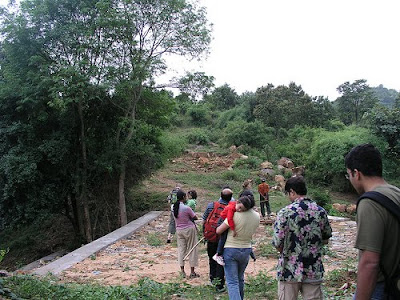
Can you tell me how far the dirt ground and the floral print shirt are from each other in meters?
3.40

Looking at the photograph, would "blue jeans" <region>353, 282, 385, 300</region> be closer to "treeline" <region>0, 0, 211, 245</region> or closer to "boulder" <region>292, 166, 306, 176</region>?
"treeline" <region>0, 0, 211, 245</region>

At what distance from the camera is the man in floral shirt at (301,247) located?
3.34m

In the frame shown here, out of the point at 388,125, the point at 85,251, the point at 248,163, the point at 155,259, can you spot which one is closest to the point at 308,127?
the point at 248,163

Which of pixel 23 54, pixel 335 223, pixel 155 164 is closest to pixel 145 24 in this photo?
pixel 23 54

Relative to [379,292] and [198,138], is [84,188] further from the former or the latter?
[198,138]

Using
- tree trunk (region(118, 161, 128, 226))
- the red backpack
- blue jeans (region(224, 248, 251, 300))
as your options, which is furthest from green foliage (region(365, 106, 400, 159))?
blue jeans (region(224, 248, 251, 300))

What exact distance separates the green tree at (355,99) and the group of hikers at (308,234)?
36.7 metres

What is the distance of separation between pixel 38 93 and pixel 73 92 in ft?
4.63

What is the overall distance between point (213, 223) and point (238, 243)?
93 cm

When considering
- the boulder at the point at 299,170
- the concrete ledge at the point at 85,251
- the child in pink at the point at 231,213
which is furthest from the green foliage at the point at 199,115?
the child in pink at the point at 231,213

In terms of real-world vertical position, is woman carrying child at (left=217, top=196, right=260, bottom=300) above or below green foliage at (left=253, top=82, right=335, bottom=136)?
below

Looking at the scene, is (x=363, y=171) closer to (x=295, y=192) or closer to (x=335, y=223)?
(x=295, y=192)

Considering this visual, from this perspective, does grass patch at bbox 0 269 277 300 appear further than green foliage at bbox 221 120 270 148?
No

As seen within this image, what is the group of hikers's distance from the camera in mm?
2119
